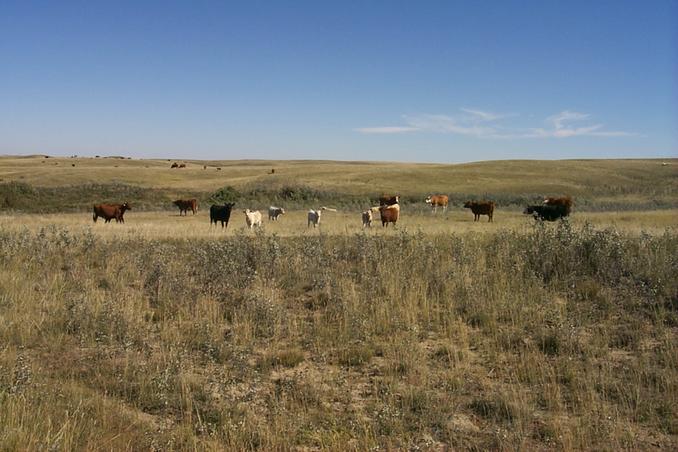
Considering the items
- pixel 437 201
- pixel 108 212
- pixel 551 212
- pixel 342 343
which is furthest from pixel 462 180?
pixel 342 343

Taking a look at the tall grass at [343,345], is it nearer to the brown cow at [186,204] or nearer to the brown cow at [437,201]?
the brown cow at [186,204]

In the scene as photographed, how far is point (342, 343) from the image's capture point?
7.53m

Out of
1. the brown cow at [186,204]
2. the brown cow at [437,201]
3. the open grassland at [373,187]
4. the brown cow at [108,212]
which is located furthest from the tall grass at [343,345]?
the open grassland at [373,187]

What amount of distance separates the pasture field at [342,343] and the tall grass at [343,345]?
0.10 feet

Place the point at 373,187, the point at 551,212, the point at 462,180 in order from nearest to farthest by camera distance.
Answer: the point at 551,212, the point at 373,187, the point at 462,180

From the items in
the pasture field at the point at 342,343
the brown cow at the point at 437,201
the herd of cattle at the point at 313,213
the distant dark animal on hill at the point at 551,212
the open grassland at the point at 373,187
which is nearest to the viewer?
the pasture field at the point at 342,343

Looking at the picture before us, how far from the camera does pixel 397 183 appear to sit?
59.2 meters

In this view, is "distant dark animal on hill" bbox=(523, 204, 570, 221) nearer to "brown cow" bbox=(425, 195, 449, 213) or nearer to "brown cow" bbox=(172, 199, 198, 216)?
"brown cow" bbox=(425, 195, 449, 213)

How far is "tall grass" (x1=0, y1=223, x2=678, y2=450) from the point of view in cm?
508

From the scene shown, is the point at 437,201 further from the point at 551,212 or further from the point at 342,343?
the point at 342,343

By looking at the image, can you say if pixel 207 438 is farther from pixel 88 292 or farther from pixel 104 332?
pixel 88 292

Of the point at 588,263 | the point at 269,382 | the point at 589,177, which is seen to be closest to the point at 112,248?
the point at 269,382

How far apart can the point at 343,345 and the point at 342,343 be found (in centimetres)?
6

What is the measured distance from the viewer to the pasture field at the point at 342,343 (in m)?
5.07
